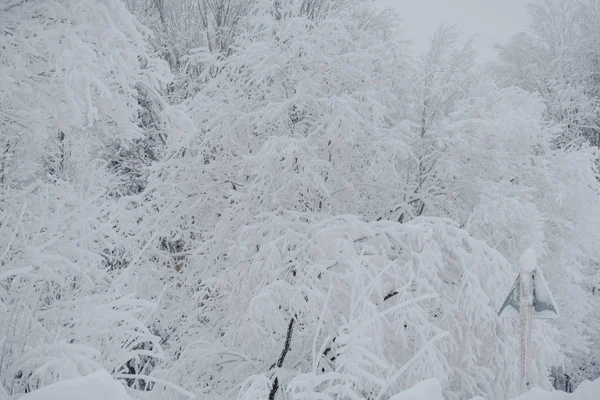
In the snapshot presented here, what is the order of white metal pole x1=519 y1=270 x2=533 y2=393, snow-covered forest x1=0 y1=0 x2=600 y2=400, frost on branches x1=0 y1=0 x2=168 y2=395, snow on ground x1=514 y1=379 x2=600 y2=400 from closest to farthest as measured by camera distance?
frost on branches x1=0 y1=0 x2=168 y2=395 → snow on ground x1=514 y1=379 x2=600 y2=400 → snow-covered forest x1=0 y1=0 x2=600 y2=400 → white metal pole x1=519 y1=270 x2=533 y2=393

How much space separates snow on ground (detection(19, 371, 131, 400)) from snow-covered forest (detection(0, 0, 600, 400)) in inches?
18.8

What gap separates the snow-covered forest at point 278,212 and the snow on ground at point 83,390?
48 centimetres

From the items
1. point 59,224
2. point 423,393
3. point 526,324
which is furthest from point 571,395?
point 59,224

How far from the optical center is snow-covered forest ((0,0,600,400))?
Answer: 2.97 m

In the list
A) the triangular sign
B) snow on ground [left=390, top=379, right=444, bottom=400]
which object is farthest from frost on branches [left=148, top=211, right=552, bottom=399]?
snow on ground [left=390, top=379, right=444, bottom=400]

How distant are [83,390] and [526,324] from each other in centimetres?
271

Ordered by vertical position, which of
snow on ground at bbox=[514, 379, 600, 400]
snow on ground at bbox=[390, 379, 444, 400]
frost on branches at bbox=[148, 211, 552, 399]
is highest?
snow on ground at bbox=[390, 379, 444, 400]

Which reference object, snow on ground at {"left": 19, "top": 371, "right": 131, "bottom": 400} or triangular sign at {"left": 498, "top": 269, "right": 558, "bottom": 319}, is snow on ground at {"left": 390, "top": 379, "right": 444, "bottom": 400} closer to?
snow on ground at {"left": 19, "top": 371, "right": 131, "bottom": 400}

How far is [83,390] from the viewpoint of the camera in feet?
5.66

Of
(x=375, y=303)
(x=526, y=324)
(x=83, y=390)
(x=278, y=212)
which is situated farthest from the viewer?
(x=278, y=212)

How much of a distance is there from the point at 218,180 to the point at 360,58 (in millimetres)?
2599

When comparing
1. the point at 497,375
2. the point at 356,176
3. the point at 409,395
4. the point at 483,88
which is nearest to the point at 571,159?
the point at 483,88

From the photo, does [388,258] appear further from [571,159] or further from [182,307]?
[571,159]

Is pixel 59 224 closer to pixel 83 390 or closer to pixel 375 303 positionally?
pixel 83 390
